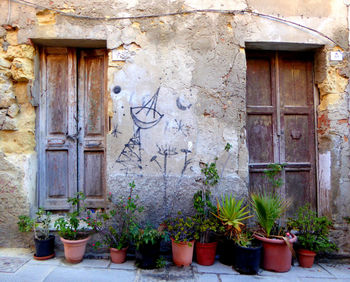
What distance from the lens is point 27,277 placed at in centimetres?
269

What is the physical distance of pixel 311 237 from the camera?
315 centimetres

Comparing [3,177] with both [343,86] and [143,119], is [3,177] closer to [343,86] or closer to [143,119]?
[143,119]

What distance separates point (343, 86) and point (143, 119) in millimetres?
2624

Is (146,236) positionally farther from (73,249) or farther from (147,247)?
(73,249)

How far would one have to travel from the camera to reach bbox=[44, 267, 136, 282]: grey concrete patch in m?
Answer: 2.69

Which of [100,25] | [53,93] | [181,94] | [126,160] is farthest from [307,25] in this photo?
[53,93]

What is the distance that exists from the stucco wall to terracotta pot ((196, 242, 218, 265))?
51 cm

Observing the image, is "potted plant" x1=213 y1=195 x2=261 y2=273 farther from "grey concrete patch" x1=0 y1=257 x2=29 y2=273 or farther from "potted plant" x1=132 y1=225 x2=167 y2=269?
"grey concrete patch" x1=0 y1=257 x2=29 y2=273

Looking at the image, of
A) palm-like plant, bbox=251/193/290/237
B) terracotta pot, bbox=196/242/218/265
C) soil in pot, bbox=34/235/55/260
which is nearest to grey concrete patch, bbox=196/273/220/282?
terracotta pot, bbox=196/242/218/265

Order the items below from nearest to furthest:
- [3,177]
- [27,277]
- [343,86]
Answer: [27,277]
[3,177]
[343,86]

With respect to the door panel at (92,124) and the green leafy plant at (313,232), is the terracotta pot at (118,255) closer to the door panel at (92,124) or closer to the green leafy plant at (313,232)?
the door panel at (92,124)

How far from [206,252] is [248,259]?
46 cm

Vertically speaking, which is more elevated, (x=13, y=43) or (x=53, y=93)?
(x=13, y=43)

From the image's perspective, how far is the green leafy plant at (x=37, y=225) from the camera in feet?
10.3
